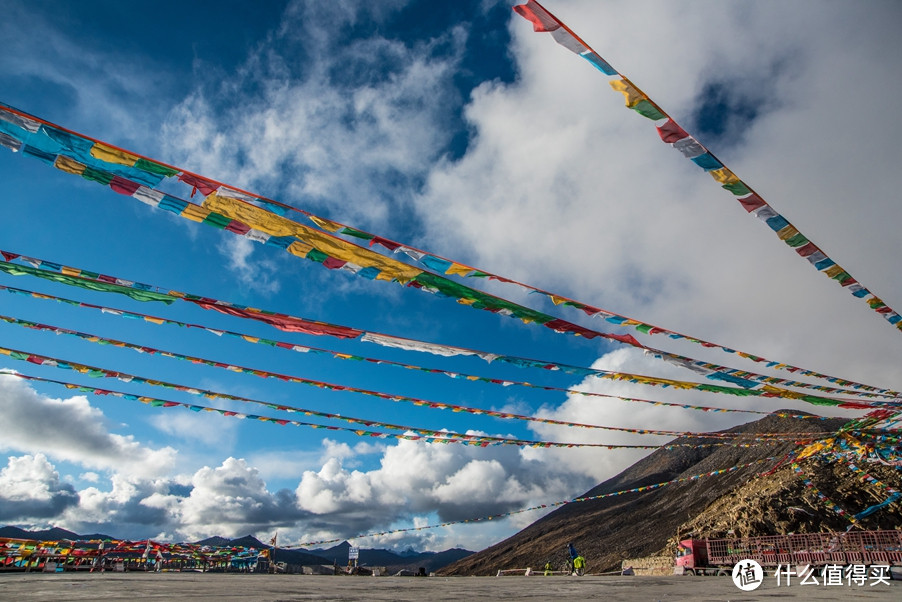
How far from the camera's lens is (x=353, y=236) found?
5578mm

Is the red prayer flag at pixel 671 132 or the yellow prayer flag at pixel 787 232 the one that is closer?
the red prayer flag at pixel 671 132

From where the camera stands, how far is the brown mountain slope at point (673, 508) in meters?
43.5

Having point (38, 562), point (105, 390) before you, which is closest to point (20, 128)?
point (105, 390)

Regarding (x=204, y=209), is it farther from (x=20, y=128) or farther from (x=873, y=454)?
(x=873, y=454)

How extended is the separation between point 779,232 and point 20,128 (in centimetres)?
865

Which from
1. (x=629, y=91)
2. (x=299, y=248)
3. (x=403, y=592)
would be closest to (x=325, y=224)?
(x=299, y=248)

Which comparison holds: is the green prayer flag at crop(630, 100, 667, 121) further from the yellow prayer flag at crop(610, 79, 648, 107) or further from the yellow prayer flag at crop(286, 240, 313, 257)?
the yellow prayer flag at crop(286, 240, 313, 257)

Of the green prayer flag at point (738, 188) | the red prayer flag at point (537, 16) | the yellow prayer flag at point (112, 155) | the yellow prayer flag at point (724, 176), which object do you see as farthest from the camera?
the green prayer flag at point (738, 188)

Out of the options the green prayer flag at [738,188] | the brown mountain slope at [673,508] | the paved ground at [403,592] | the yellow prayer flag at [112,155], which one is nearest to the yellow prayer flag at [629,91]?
the green prayer flag at [738,188]

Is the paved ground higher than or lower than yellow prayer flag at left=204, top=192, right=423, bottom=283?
lower

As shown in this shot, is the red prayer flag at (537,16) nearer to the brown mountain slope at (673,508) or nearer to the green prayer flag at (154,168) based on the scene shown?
the green prayer flag at (154,168)

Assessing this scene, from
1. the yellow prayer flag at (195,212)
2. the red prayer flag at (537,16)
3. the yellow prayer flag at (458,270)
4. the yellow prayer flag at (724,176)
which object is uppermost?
the red prayer flag at (537,16)

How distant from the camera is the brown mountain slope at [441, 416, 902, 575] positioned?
43.5 m

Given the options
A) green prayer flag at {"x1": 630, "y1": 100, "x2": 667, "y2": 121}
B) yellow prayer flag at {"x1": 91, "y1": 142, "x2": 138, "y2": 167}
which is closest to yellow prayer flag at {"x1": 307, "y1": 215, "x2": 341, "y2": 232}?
yellow prayer flag at {"x1": 91, "y1": 142, "x2": 138, "y2": 167}
